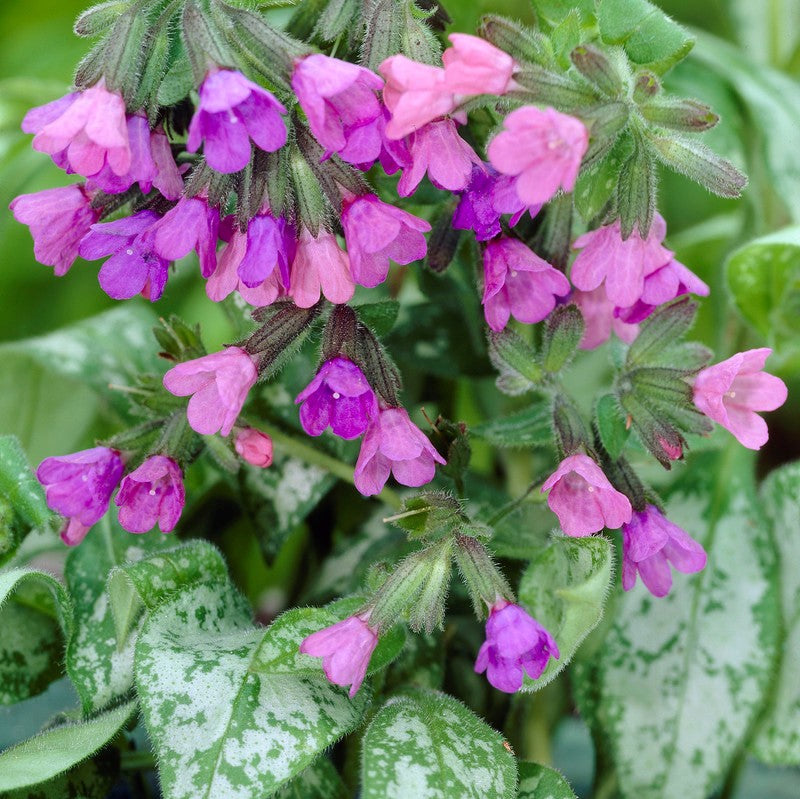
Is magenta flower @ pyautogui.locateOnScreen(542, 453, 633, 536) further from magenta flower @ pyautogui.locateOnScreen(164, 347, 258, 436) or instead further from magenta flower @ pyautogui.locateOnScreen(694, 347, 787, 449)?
magenta flower @ pyautogui.locateOnScreen(164, 347, 258, 436)

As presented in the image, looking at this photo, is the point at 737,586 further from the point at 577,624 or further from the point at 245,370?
the point at 245,370

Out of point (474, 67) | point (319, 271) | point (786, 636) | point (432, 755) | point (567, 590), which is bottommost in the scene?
point (786, 636)

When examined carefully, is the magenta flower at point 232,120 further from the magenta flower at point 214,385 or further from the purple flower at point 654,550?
the purple flower at point 654,550

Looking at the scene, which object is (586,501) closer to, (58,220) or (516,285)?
(516,285)

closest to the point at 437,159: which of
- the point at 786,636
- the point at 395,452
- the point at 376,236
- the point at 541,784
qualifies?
the point at 376,236

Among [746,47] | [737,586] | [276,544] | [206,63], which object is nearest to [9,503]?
[276,544]

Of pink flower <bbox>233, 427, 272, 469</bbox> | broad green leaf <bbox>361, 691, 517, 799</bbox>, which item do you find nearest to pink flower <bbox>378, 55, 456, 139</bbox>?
pink flower <bbox>233, 427, 272, 469</bbox>

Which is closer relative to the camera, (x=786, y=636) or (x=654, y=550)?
(x=654, y=550)

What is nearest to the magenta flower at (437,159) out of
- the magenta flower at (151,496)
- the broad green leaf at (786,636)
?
the magenta flower at (151,496)
